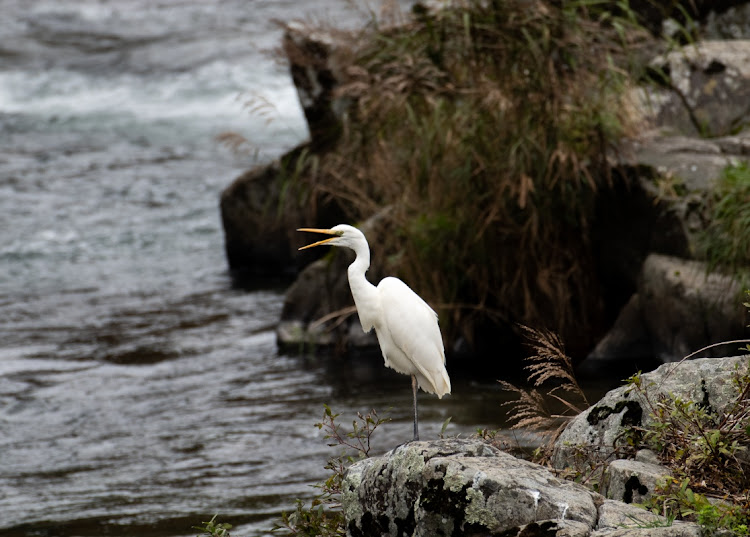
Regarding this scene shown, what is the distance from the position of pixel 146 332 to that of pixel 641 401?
587 cm

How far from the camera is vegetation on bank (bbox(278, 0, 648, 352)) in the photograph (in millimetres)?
6547

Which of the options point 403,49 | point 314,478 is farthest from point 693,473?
point 403,49

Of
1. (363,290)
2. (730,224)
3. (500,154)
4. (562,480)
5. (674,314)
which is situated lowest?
(674,314)

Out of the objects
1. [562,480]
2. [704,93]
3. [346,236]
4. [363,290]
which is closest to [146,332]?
[704,93]

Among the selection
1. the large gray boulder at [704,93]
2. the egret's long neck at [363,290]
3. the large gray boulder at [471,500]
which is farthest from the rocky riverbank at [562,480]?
the large gray boulder at [704,93]

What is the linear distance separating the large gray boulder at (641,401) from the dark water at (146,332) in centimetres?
199

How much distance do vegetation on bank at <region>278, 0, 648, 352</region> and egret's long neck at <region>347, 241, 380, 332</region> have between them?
249 cm

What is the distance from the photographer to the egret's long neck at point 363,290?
13.1 ft

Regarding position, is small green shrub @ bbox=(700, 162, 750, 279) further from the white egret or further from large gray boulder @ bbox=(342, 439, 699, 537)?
large gray boulder @ bbox=(342, 439, 699, 537)

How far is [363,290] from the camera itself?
4.07 metres

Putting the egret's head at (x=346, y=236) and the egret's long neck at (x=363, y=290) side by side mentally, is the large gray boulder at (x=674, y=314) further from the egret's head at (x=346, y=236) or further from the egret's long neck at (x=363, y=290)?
the egret's head at (x=346, y=236)

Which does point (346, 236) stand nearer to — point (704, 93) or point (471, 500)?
point (471, 500)

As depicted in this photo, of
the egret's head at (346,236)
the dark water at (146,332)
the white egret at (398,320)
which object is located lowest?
the dark water at (146,332)

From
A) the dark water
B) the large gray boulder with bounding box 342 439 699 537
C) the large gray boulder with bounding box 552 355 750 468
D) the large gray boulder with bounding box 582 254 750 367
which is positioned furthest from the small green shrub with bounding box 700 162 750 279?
the large gray boulder with bounding box 342 439 699 537
